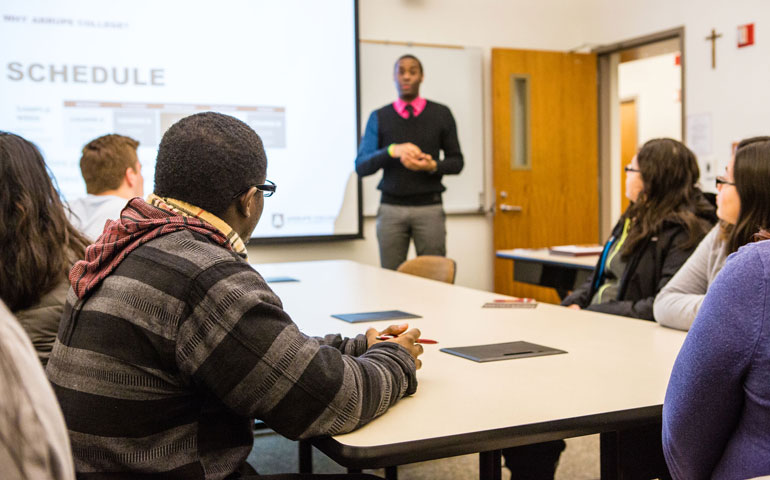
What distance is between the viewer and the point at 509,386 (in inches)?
54.8

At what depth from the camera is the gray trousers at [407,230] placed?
483 cm

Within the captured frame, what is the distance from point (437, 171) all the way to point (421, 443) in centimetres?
372

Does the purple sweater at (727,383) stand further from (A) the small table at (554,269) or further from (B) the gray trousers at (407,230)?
(B) the gray trousers at (407,230)

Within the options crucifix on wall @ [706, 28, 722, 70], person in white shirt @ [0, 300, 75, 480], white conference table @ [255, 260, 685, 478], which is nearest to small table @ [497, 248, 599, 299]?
white conference table @ [255, 260, 685, 478]

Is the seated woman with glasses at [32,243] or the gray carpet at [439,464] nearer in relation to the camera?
the seated woman with glasses at [32,243]

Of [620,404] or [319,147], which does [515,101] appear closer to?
[319,147]

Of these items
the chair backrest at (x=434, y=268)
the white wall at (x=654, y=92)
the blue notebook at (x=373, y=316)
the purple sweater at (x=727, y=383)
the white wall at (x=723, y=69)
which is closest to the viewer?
the purple sweater at (x=727, y=383)

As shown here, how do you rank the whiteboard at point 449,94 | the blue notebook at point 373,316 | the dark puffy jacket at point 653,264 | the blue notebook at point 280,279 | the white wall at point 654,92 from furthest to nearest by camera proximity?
the white wall at point 654,92
the whiteboard at point 449,94
the blue notebook at point 280,279
the dark puffy jacket at point 653,264
the blue notebook at point 373,316

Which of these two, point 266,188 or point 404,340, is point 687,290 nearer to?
point 404,340

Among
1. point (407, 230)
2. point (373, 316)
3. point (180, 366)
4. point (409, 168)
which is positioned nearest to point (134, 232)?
point (180, 366)

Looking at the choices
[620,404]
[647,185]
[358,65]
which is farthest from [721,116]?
[620,404]

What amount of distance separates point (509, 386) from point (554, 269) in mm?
2433

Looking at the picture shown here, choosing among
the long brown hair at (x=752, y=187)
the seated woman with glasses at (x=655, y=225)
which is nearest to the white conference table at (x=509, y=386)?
the long brown hair at (x=752, y=187)

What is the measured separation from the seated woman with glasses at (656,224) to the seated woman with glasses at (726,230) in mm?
381
